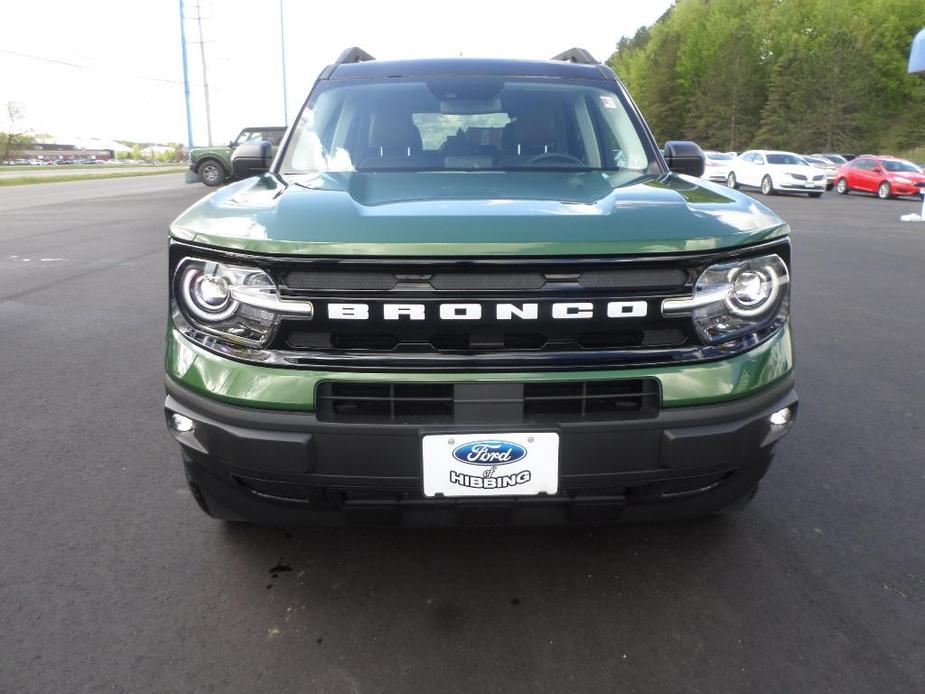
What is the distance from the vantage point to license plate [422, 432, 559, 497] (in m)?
1.94

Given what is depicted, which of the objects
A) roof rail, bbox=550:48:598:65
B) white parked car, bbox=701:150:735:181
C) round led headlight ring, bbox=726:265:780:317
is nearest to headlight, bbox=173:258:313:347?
round led headlight ring, bbox=726:265:780:317

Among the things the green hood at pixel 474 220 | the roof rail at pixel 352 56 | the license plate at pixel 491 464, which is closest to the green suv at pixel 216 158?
the roof rail at pixel 352 56

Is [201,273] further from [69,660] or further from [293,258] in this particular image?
[69,660]

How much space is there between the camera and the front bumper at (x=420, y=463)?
6.39 feet

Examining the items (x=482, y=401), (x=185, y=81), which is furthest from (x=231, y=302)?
(x=185, y=81)

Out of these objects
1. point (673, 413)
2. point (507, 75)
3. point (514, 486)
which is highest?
point (507, 75)

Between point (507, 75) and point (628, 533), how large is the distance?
85.5 inches

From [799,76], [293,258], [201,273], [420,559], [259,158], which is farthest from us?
[799,76]

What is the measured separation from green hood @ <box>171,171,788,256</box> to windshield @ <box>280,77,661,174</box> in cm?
69

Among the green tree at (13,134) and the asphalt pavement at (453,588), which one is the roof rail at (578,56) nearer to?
the asphalt pavement at (453,588)

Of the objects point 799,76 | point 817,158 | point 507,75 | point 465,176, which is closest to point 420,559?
point 465,176

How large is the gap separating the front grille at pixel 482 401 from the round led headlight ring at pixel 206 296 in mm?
368

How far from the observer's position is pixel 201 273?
2119mm

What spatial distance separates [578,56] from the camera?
4.26m
